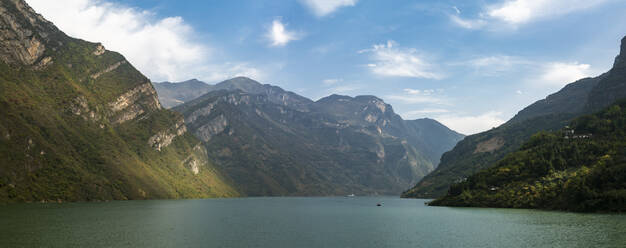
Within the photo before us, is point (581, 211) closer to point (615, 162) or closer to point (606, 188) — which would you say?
point (606, 188)

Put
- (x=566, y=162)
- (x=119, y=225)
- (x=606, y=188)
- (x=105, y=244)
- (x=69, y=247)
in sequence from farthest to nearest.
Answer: (x=566, y=162), (x=606, y=188), (x=119, y=225), (x=105, y=244), (x=69, y=247)

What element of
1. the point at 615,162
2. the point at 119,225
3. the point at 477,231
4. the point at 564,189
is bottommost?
the point at 119,225

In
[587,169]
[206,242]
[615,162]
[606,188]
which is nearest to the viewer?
[206,242]

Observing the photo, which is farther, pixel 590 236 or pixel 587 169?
pixel 587 169

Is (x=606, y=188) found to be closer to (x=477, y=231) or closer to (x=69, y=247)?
(x=477, y=231)

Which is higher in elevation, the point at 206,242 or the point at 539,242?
the point at 539,242

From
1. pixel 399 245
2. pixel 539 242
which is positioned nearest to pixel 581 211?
pixel 539 242

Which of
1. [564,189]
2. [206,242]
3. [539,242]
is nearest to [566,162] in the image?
[564,189]
